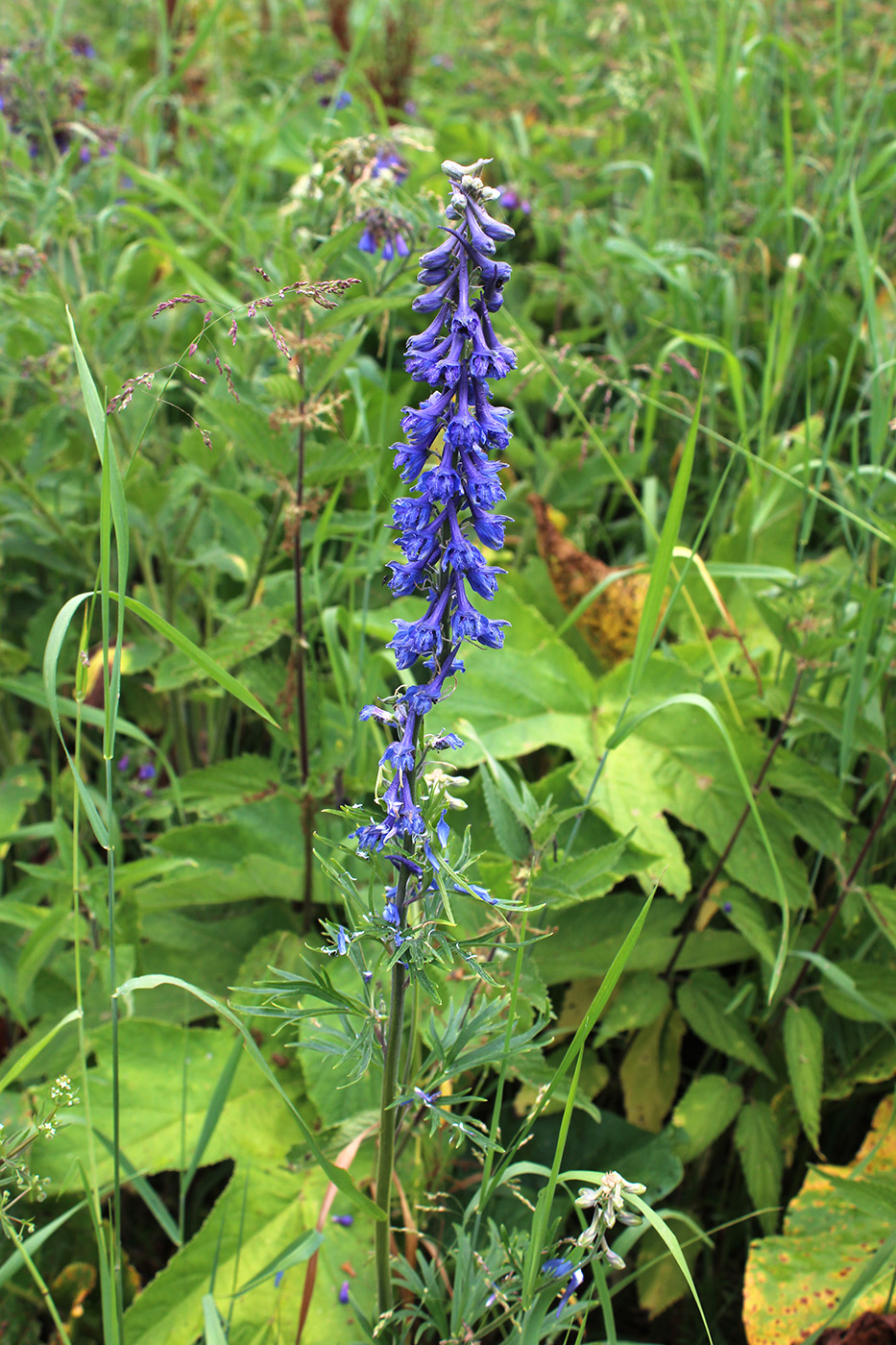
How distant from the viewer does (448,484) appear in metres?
0.96

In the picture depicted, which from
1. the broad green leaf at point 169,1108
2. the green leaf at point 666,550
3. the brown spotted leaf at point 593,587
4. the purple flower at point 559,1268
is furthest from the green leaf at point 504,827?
the brown spotted leaf at point 593,587

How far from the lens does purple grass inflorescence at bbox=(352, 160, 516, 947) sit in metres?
0.97

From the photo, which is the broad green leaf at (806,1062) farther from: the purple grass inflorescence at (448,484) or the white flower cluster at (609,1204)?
the purple grass inflorescence at (448,484)

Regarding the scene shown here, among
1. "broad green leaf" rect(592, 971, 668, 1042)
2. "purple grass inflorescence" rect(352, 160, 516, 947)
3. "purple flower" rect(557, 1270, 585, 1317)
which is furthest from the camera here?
"broad green leaf" rect(592, 971, 668, 1042)

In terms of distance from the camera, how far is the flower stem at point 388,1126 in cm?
113

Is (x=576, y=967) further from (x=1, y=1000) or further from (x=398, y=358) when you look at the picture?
(x=398, y=358)

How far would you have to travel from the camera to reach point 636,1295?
1.84 metres

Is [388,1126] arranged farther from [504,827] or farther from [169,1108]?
[169,1108]

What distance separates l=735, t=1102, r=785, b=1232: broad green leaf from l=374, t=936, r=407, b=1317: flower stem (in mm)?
727

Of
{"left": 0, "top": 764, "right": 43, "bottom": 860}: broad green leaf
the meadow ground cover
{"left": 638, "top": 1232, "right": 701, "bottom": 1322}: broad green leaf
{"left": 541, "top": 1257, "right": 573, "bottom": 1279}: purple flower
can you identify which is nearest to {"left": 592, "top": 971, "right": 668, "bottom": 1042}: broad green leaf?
the meadow ground cover

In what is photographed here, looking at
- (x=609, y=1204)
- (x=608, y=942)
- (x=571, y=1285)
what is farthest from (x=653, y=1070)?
(x=609, y=1204)

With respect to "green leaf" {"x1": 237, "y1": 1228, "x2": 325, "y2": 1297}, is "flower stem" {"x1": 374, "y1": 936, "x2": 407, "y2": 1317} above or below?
above

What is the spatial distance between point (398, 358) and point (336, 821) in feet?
5.85

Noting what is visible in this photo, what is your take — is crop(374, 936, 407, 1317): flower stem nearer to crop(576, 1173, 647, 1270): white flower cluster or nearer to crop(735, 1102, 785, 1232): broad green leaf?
crop(576, 1173, 647, 1270): white flower cluster
